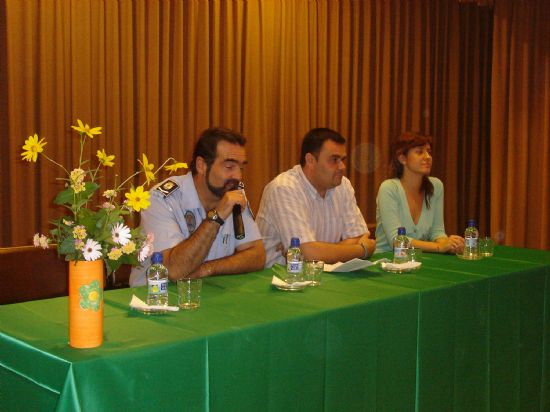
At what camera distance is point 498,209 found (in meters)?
6.28

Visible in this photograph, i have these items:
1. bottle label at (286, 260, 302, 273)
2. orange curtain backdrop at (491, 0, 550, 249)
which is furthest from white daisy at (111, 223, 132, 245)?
orange curtain backdrop at (491, 0, 550, 249)

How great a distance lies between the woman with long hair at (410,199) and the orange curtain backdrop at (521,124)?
7.94 ft

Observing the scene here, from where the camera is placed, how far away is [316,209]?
3529 mm

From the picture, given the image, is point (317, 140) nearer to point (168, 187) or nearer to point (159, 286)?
point (168, 187)

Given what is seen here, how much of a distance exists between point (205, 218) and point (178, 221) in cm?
13

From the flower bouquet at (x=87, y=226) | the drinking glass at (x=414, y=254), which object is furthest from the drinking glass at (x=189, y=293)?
the drinking glass at (x=414, y=254)

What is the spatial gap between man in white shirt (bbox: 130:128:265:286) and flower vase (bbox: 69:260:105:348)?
100 centimetres

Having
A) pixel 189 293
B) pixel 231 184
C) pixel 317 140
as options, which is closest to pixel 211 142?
pixel 231 184

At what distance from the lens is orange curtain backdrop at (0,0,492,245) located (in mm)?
4297

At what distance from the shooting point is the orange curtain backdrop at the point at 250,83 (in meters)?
4.30

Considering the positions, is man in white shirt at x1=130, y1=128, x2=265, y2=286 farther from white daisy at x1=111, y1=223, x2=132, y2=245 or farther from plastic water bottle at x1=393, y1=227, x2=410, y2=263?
white daisy at x1=111, y1=223, x2=132, y2=245

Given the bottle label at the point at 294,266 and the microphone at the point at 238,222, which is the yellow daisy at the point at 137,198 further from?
the microphone at the point at 238,222

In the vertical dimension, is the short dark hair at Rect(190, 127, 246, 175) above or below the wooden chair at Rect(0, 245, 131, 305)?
above

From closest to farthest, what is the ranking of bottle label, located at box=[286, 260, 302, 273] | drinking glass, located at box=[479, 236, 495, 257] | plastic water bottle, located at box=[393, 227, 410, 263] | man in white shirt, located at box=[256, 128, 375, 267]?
bottle label, located at box=[286, 260, 302, 273]
plastic water bottle, located at box=[393, 227, 410, 263]
man in white shirt, located at box=[256, 128, 375, 267]
drinking glass, located at box=[479, 236, 495, 257]
